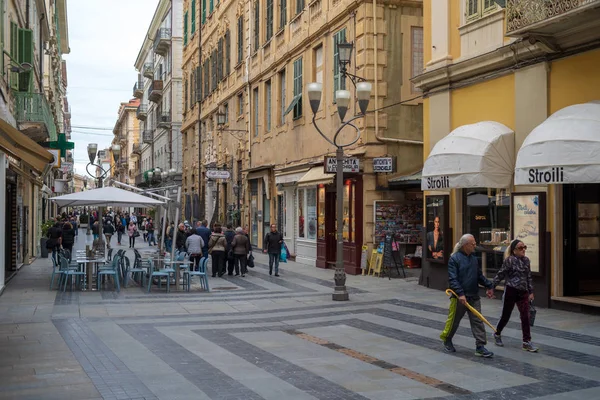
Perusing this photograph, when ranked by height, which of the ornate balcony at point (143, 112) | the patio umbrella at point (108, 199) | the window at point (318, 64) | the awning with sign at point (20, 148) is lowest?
Answer: the patio umbrella at point (108, 199)

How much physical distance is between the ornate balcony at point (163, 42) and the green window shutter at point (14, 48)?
32853mm

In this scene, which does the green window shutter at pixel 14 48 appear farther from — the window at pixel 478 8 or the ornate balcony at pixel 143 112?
the ornate balcony at pixel 143 112

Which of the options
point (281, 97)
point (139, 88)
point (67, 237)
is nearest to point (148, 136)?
point (139, 88)

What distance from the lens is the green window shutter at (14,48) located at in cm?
1981

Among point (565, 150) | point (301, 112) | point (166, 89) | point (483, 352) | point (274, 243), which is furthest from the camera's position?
point (166, 89)

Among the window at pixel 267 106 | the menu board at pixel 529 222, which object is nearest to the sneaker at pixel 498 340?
the menu board at pixel 529 222

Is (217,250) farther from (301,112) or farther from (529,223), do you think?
(529,223)

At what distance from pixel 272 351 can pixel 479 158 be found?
6781mm

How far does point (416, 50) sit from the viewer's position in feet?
70.2

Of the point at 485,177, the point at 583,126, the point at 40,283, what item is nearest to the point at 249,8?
the point at 40,283

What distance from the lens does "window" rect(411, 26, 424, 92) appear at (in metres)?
21.3

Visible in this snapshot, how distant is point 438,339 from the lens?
1072 cm

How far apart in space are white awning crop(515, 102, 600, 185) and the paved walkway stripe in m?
4.86

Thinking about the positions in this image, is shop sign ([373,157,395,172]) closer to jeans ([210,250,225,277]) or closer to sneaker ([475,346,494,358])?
jeans ([210,250,225,277])
